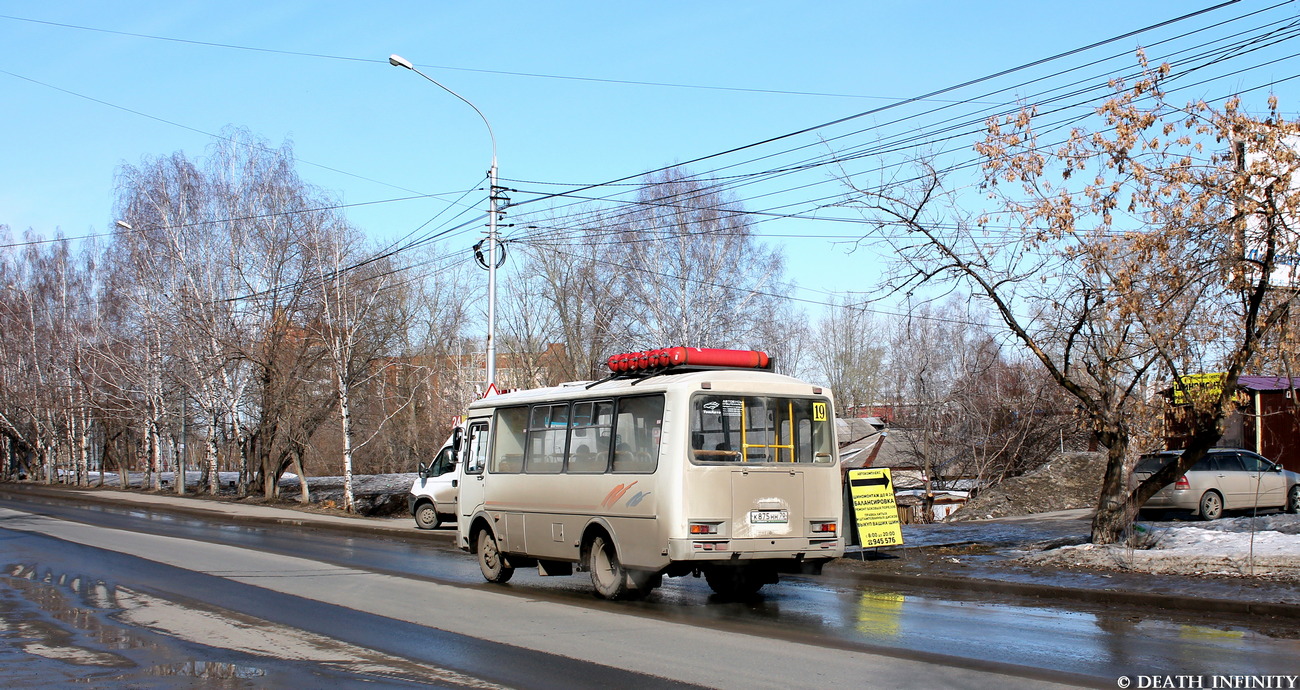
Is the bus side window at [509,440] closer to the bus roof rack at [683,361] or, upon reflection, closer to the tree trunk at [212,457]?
the bus roof rack at [683,361]

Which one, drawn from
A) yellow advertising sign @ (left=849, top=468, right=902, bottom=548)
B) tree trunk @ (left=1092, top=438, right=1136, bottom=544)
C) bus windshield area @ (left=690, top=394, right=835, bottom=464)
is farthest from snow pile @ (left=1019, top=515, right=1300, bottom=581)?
bus windshield area @ (left=690, top=394, right=835, bottom=464)

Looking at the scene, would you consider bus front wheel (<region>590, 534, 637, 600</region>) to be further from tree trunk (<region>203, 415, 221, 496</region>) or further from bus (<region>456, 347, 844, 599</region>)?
tree trunk (<region>203, 415, 221, 496</region>)

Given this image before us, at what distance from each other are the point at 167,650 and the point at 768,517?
242 inches

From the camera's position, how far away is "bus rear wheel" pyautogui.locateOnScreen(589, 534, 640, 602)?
12205 mm

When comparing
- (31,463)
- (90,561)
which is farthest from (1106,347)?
(31,463)

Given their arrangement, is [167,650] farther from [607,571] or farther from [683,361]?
[683,361]

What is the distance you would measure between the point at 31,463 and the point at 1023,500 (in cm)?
6567

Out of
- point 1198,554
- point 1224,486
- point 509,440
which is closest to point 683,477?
point 509,440

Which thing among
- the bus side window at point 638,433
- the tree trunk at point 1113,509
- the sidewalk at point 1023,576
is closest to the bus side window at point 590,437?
the bus side window at point 638,433

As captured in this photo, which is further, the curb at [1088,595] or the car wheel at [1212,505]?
the car wheel at [1212,505]

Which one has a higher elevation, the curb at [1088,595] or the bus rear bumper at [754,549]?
the bus rear bumper at [754,549]

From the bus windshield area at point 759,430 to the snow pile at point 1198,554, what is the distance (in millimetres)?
4203

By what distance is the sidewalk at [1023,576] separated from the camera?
35.0ft

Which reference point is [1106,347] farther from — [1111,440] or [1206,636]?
[1206,636]
